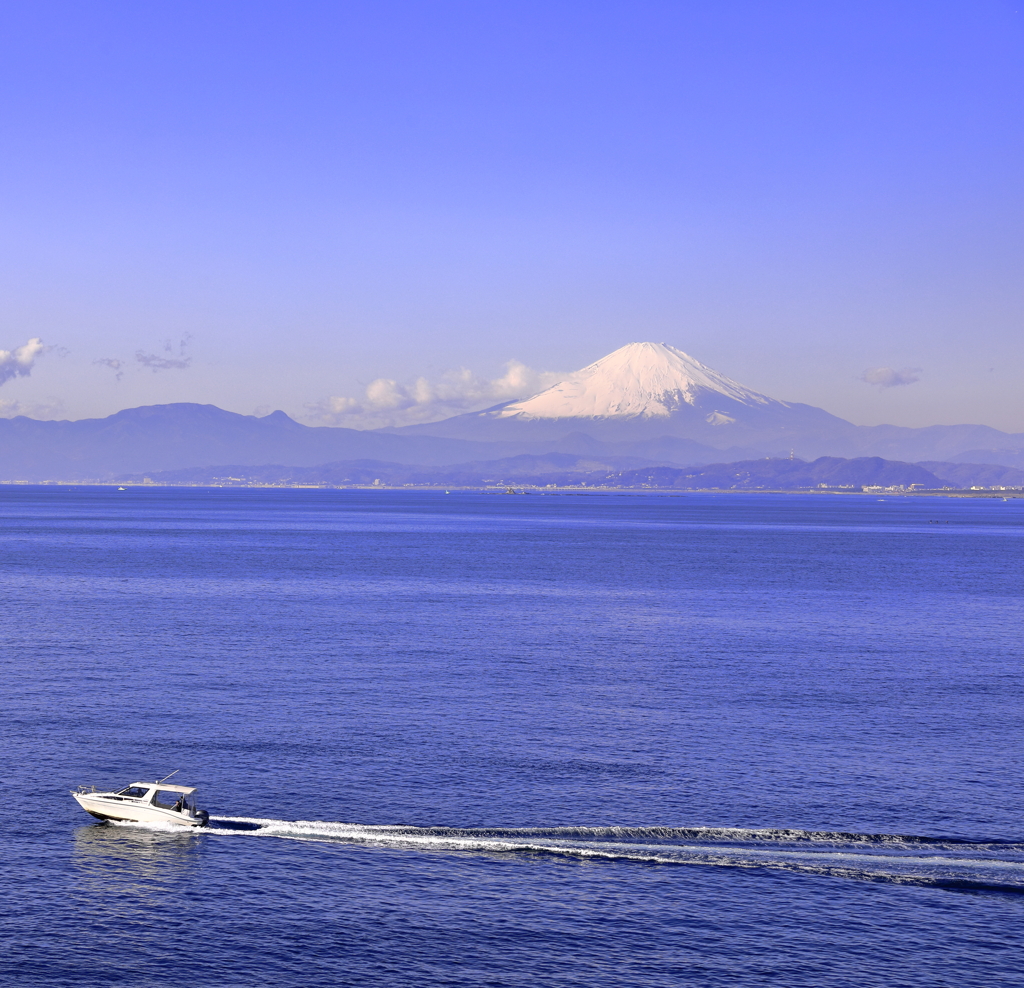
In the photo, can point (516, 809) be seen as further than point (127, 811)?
Yes

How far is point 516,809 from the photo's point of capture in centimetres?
4934

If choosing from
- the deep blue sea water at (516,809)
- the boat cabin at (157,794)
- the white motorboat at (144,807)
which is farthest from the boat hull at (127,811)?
the deep blue sea water at (516,809)

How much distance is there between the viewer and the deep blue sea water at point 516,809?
36.7 meters

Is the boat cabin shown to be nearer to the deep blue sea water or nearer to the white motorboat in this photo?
the white motorboat

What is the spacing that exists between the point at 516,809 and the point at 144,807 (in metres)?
17.0

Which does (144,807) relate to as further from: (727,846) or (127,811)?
(727,846)

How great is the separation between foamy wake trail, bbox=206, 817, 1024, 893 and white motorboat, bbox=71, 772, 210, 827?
4.30ft

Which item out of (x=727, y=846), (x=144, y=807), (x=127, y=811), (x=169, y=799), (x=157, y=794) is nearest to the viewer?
(x=727, y=846)

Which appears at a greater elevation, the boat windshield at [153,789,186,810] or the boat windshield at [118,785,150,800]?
the boat windshield at [118,785,150,800]

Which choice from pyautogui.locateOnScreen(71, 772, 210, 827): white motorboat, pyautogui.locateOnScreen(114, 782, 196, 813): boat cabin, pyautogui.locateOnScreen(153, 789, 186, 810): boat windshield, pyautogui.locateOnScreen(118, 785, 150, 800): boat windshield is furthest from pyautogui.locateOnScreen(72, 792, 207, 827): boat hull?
pyautogui.locateOnScreen(118, 785, 150, 800): boat windshield

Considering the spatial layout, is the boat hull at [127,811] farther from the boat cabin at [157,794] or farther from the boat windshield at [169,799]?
the boat windshield at [169,799]

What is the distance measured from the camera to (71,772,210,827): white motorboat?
47688mm

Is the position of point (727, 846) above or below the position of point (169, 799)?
above

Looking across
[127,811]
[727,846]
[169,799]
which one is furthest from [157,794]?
[727,846]
